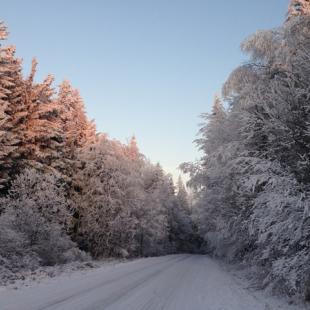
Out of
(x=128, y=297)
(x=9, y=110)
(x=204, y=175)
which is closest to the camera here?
(x=128, y=297)

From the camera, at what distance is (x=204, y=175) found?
97.3 ft

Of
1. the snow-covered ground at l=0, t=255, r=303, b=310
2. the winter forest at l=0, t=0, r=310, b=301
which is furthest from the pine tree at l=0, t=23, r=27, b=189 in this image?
the snow-covered ground at l=0, t=255, r=303, b=310

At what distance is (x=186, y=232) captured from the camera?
291 feet

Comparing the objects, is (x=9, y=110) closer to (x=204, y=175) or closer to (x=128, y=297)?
(x=204, y=175)

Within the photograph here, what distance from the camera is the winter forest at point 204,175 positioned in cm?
1236

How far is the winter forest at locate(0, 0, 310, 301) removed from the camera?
487 inches

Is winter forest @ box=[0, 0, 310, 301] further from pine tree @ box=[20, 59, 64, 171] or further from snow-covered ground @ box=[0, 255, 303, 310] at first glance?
snow-covered ground @ box=[0, 255, 303, 310]

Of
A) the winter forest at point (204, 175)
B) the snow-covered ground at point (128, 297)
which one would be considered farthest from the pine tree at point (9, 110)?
the snow-covered ground at point (128, 297)

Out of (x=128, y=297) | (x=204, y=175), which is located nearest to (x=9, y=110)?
(x=204, y=175)

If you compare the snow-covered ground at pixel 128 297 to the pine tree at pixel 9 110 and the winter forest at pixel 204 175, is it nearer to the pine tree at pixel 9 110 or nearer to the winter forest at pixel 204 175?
the winter forest at pixel 204 175

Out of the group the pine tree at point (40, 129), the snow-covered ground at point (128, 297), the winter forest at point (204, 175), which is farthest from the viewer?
the pine tree at point (40, 129)

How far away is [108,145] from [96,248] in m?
9.67

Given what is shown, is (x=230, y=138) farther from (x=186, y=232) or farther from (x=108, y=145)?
(x=186, y=232)

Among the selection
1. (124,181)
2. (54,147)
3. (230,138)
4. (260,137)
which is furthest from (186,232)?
(260,137)
